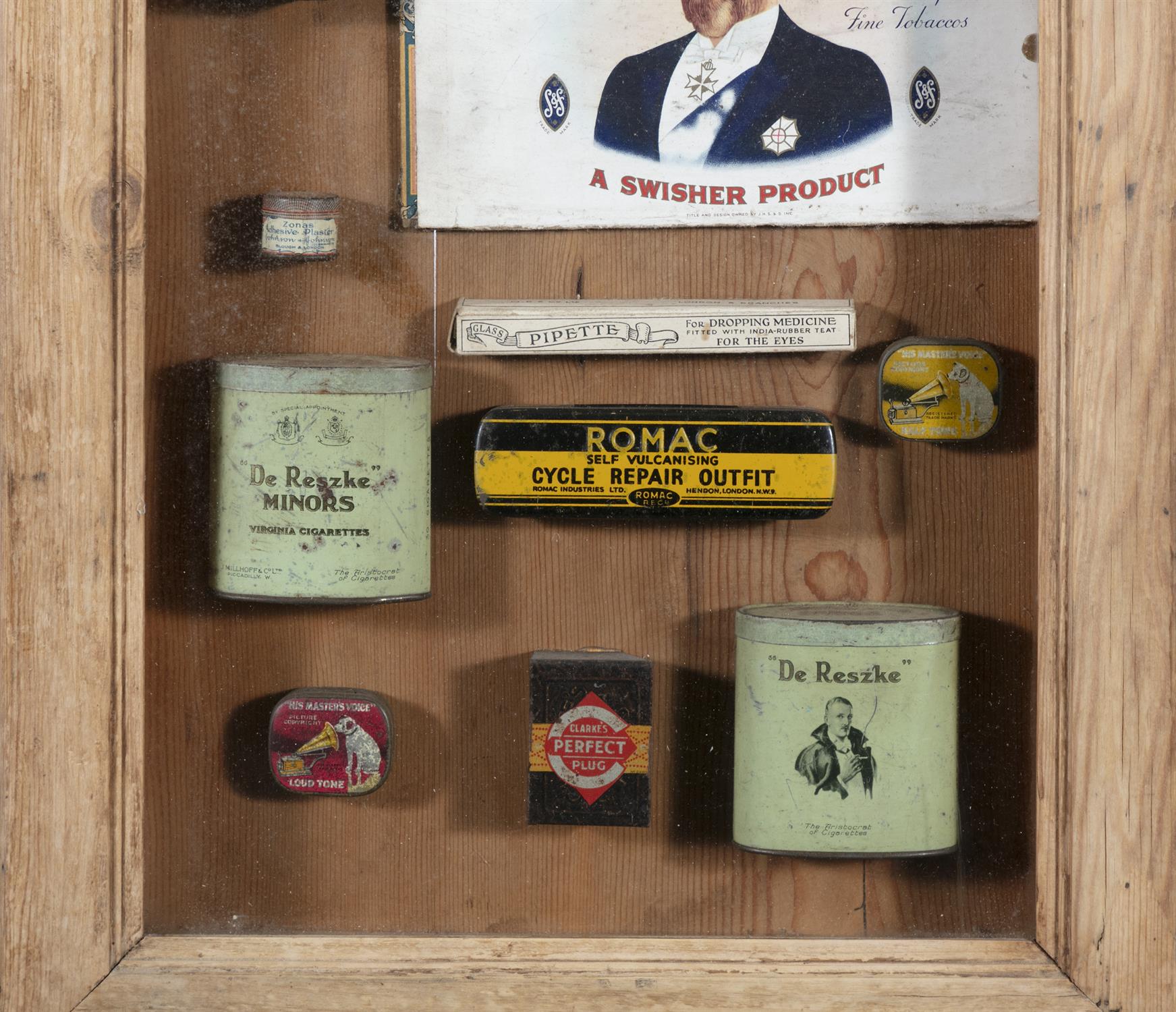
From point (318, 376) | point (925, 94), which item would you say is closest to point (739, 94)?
point (925, 94)

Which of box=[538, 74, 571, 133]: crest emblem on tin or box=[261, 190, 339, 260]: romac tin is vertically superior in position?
box=[538, 74, 571, 133]: crest emblem on tin

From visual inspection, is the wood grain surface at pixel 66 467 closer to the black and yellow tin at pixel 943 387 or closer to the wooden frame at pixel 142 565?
the wooden frame at pixel 142 565

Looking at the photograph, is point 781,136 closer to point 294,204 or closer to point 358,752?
point 294,204

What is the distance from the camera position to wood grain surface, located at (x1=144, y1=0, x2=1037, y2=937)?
3.21 ft

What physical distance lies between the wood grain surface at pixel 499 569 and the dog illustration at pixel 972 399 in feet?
0.06

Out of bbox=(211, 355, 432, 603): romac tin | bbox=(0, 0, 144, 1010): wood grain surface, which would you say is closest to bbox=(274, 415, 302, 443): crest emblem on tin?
bbox=(211, 355, 432, 603): romac tin

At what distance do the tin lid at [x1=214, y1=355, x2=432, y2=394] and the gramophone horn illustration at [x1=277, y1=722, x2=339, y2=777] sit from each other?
0.27 m

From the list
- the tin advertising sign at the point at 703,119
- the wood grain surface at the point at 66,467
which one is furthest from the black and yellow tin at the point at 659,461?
the wood grain surface at the point at 66,467

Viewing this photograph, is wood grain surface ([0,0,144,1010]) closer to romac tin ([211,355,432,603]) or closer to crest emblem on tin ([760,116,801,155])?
romac tin ([211,355,432,603])

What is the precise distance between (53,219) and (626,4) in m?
0.48

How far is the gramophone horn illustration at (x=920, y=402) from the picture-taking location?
0.97 m

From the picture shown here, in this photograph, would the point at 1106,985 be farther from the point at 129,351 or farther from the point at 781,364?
the point at 129,351

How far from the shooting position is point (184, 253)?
3.22 feet

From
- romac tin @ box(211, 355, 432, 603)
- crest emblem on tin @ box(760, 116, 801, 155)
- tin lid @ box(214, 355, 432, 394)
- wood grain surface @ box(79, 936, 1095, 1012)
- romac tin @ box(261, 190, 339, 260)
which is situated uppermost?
crest emblem on tin @ box(760, 116, 801, 155)
